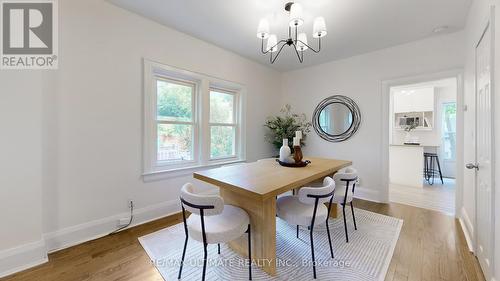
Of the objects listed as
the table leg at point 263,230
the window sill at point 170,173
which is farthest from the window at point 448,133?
the table leg at point 263,230

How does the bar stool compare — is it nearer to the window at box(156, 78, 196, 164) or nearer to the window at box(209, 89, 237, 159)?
the window at box(209, 89, 237, 159)

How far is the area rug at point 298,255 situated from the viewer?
5.41 ft

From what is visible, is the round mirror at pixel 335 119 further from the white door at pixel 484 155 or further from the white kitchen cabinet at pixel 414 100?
the white kitchen cabinet at pixel 414 100

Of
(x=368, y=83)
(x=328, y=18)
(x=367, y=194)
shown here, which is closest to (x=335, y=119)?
(x=368, y=83)

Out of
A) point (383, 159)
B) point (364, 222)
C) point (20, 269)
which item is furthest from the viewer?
point (383, 159)

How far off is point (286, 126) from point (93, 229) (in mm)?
3360

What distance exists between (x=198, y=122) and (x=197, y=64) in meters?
0.88

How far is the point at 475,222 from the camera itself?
196 centimetres

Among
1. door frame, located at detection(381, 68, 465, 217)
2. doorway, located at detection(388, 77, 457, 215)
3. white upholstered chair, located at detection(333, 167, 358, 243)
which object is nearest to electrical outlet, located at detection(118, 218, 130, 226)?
white upholstered chair, located at detection(333, 167, 358, 243)

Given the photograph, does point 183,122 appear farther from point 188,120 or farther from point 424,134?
point 424,134

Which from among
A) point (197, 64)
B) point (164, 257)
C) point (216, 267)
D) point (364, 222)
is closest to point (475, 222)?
point (364, 222)

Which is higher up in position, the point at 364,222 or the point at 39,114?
the point at 39,114

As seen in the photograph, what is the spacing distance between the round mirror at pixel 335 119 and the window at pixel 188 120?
165 cm

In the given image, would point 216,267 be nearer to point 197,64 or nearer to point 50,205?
Answer: point 50,205
